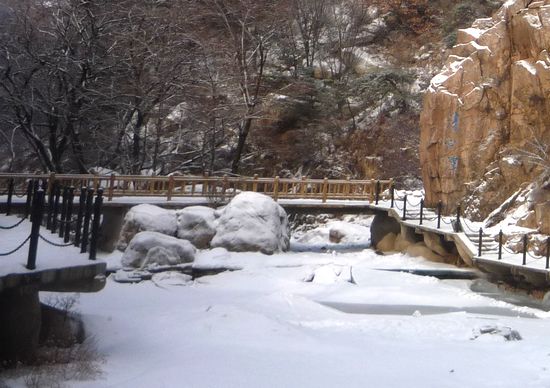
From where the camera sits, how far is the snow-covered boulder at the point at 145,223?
19.4 meters

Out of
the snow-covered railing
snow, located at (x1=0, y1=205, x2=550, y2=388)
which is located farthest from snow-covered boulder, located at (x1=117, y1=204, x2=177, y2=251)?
the snow-covered railing

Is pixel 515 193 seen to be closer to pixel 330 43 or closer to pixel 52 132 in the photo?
pixel 52 132

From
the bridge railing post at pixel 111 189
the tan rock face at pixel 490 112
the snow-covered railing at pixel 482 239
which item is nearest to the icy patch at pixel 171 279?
the bridge railing post at pixel 111 189

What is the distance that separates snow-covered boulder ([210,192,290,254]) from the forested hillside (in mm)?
8502

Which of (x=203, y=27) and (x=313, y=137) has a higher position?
(x=203, y=27)

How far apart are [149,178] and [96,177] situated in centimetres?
208

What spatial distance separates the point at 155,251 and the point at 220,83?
15745mm

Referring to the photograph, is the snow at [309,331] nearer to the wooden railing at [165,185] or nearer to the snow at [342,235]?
the wooden railing at [165,185]

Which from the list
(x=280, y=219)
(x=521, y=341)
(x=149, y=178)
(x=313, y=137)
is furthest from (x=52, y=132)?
→ (x=521, y=341)

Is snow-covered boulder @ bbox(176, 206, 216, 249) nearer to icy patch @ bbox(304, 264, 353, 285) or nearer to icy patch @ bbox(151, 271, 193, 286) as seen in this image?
icy patch @ bbox(151, 271, 193, 286)

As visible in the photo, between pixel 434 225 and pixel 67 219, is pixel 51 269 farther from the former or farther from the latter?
pixel 434 225

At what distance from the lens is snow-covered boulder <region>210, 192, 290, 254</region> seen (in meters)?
19.7

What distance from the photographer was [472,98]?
72.3 feet

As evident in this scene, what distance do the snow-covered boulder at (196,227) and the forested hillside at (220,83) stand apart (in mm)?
7949
